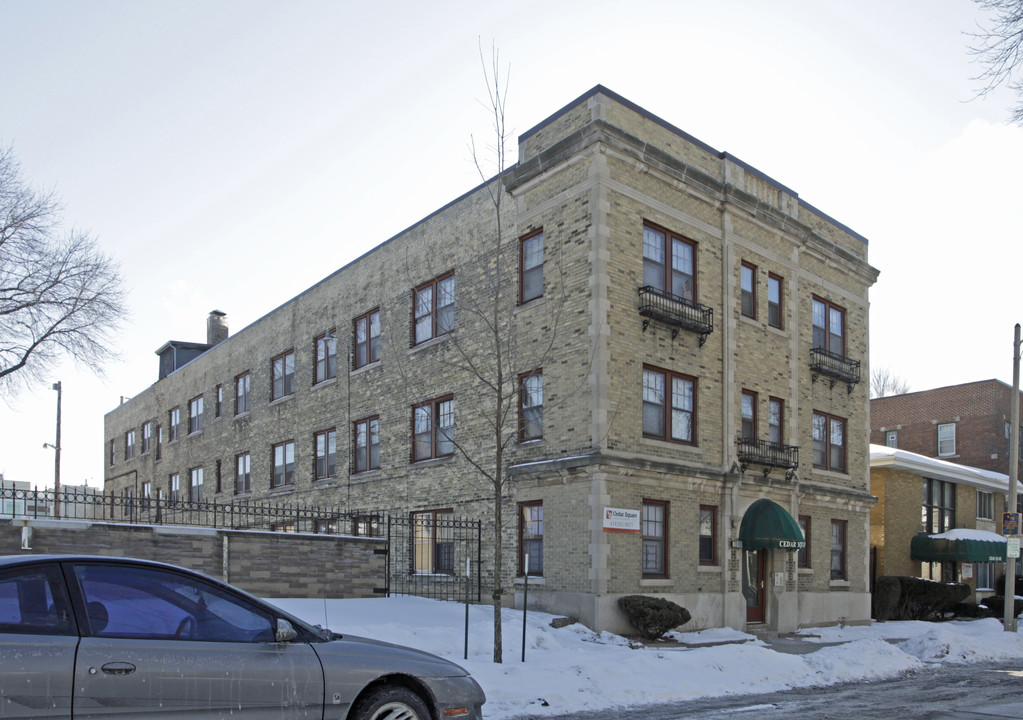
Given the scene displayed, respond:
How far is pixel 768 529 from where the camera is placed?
20844 millimetres

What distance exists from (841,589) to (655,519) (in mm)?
8540

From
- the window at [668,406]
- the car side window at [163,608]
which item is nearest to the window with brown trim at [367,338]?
the window at [668,406]

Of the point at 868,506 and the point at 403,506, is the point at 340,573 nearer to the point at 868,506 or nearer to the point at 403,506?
the point at 403,506

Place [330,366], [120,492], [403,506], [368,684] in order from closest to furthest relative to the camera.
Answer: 1. [368,684]
2. [403,506]
3. [330,366]
4. [120,492]

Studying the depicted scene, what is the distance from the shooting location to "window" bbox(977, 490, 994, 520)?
34.9 m

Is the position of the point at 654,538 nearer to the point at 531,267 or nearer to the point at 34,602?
the point at 531,267

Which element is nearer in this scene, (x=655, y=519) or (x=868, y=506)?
(x=655, y=519)

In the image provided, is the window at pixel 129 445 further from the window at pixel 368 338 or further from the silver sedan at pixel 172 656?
the silver sedan at pixel 172 656

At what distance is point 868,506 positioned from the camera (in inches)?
1049

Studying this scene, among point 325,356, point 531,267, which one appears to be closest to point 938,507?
point 531,267

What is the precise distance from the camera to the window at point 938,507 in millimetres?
31453

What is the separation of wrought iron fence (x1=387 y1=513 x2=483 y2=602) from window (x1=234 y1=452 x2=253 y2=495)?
10555mm

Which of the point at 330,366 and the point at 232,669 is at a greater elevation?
the point at 330,366

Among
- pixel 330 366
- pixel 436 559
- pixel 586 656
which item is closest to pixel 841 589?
pixel 436 559
